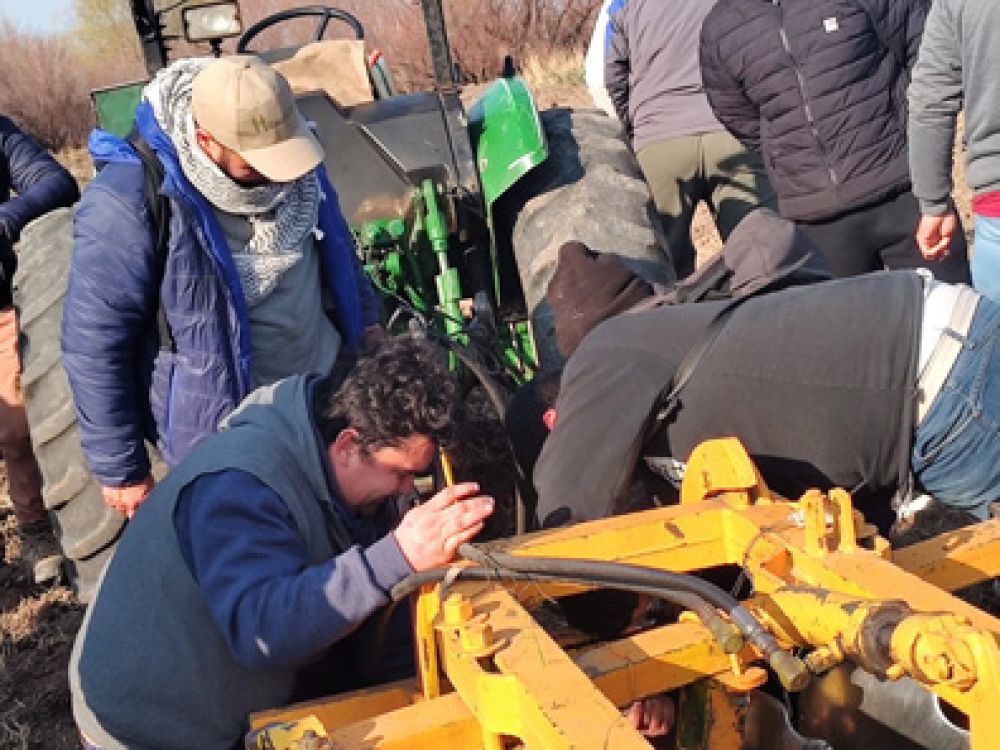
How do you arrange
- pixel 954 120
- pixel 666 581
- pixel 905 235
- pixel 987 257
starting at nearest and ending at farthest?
1. pixel 666 581
2. pixel 987 257
3. pixel 954 120
4. pixel 905 235

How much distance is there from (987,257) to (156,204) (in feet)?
6.85

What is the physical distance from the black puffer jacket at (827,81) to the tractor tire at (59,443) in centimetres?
216

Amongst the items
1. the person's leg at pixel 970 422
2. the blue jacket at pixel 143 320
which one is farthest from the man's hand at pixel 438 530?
the blue jacket at pixel 143 320

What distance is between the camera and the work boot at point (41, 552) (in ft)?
13.5

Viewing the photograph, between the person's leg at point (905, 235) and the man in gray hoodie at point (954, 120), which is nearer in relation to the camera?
the man in gray hoodie at point (954, 120)

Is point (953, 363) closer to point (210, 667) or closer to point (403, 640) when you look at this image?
point (403, 640)

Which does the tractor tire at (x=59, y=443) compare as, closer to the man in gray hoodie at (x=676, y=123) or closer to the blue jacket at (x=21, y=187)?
the blue jacket at (x=21, y=187)

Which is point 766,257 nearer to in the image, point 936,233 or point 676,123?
point 936,233

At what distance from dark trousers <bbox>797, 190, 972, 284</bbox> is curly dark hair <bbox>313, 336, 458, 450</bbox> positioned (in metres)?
2.13

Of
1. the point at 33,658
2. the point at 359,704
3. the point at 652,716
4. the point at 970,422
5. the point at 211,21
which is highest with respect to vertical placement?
the point at 211,21

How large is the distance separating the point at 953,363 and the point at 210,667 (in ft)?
4.74

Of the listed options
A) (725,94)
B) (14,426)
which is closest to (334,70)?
(725,94)

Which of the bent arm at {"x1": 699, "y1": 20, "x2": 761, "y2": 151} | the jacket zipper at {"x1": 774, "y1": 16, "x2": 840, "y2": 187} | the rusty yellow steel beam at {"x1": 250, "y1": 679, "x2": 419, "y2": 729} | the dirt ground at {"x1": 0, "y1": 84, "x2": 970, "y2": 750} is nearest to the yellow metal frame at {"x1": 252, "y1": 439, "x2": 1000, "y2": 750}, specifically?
the rusty yellow steel beam at {"x1": 250, "y1": 679, "x2": 419, "y2": 729}

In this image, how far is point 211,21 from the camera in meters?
4.21
